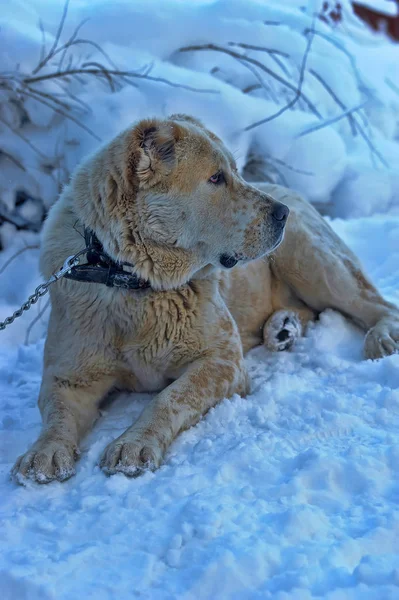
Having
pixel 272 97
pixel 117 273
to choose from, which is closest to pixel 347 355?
pixel 117 273

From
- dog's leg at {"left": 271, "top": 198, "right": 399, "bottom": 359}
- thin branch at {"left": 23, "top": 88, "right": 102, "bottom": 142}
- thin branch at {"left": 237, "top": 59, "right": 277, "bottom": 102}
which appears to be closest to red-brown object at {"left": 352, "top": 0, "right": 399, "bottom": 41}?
thin branch at {"left": 237, "top": 59, "right": 277, "bottom": 102}

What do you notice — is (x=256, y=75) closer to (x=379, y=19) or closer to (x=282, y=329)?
(x=282, y=329)

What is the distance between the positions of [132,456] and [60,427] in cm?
49

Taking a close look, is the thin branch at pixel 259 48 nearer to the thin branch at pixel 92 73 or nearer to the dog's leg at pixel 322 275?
the thin branch at pixel 92 73

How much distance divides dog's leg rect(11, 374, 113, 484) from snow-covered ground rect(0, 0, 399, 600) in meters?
0.07

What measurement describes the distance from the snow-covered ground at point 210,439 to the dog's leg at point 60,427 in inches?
2.8

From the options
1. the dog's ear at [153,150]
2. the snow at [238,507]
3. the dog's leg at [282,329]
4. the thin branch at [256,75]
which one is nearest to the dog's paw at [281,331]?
the dog's leg at [282,329]

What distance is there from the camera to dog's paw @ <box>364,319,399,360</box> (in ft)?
12.4

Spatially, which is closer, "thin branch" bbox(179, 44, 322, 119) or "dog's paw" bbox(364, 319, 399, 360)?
"dog's paw" bbox(364, 319, 399, 360)

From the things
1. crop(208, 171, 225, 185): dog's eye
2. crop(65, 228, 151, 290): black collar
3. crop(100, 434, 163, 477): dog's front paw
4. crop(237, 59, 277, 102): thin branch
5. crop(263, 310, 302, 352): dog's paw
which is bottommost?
crop(100, 434, 163, 477): dog's front paw

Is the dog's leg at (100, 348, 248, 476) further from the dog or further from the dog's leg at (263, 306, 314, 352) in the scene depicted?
the dog's leg at (263, 306, 314, 352)

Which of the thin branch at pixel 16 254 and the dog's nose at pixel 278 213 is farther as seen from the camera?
the thin branch at pixel 16 254

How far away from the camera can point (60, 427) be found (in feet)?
9.78

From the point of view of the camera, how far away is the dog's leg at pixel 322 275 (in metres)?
4.36
